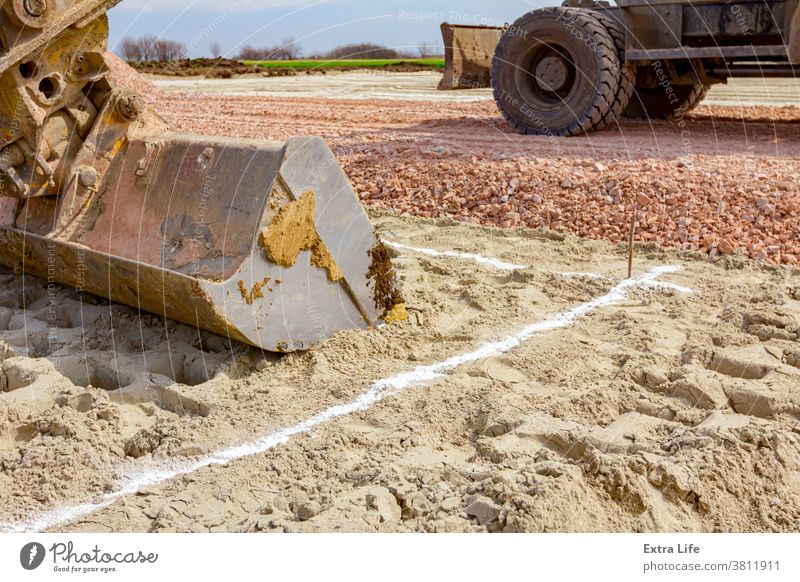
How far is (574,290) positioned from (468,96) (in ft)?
35.8

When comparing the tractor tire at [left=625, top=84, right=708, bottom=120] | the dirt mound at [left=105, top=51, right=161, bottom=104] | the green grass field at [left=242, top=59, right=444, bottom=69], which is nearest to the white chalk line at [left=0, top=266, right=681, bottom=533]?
the tractor tire at [left=625, top=84, right=708, bottom=120]


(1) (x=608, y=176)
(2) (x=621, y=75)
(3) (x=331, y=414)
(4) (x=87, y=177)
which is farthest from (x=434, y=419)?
(2) (x=621, y=75)

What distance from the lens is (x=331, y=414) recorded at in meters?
3.50

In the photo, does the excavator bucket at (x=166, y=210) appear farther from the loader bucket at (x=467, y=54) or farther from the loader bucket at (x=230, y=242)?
the loader bucket at (x=467, y=54)

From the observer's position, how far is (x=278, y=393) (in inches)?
144

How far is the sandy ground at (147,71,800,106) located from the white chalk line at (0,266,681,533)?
9.35 meters

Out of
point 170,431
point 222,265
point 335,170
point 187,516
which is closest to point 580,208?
point 335,170

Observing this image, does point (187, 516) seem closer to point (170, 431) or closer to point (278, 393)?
point (170, 431)

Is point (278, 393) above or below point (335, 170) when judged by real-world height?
below

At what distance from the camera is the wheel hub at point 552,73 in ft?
31.2
